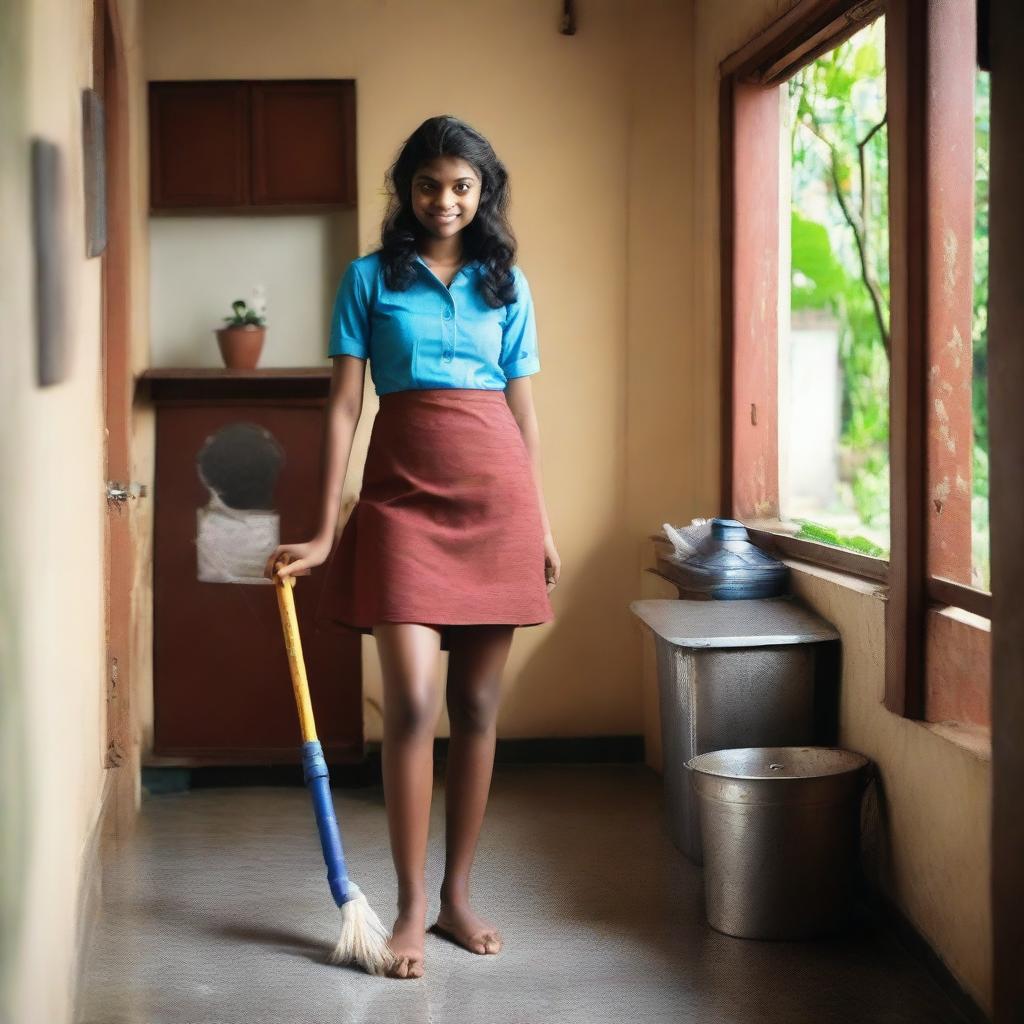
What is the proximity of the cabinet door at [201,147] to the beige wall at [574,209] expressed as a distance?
0.09 metres

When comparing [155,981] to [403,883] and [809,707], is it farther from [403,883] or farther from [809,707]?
[809,707]

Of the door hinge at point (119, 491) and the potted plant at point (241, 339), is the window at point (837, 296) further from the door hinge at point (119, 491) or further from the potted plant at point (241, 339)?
the door hinge at point (119, 491)

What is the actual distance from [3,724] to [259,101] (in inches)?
128

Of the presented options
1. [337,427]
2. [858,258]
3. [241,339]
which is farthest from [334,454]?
[858,258]

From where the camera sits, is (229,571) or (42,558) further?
(229,571)

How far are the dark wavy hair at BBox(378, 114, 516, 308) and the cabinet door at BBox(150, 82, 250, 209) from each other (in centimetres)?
170

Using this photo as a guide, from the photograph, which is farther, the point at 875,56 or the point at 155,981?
the point at 875,56

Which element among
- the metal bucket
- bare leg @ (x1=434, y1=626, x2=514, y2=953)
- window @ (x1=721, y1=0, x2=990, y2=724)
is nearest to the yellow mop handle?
bare leg @ (x1=434, y1=626, x2=514, y2=953)

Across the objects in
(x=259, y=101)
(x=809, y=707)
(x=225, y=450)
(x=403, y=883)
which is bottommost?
(x=403, y=883)

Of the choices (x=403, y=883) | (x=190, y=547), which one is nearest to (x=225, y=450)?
(x=190, y=547)

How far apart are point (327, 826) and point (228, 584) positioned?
179 centimetres

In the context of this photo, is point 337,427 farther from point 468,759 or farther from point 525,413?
point 468,759

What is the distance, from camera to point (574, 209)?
461 centimetres

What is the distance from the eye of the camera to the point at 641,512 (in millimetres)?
4688
